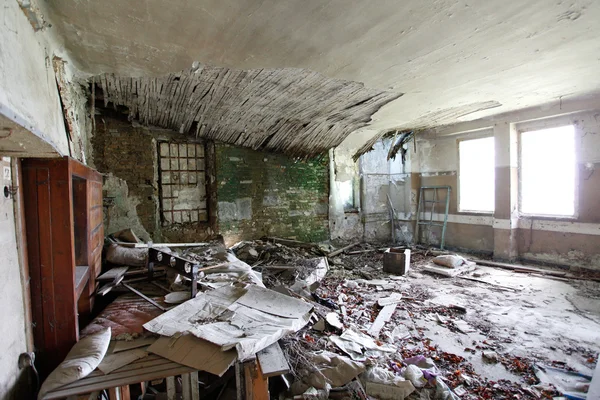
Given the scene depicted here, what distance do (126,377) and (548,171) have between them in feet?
24.5

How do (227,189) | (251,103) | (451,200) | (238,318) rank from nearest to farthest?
(238,318)
(251,103)
(227,189)
(451,200)

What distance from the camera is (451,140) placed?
7.32 metres

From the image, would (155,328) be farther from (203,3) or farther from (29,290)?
(203,3)

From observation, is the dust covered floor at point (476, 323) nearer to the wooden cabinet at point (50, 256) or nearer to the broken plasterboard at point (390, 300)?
the broken plasterboard at point (390, 300)

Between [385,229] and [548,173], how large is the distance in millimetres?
3783

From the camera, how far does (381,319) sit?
3705mm

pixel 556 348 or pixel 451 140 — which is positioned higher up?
pixel 451 140

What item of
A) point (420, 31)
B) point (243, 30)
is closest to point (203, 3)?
point (243, 30)

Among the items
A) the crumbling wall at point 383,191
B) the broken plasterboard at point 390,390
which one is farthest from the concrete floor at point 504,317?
the crumbling wall at point 383,191

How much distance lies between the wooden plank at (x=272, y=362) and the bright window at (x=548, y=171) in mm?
6510

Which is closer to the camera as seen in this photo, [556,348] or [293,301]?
[293,301]

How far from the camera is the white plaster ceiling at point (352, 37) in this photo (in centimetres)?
224

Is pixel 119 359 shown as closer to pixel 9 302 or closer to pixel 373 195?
pixel 9 302

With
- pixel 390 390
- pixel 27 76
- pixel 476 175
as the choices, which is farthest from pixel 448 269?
pixel 27 76
